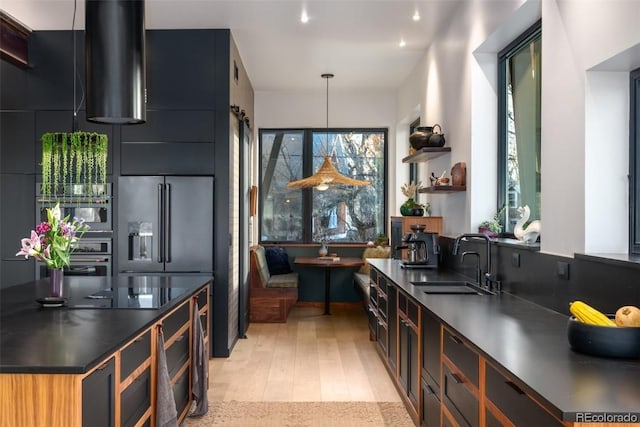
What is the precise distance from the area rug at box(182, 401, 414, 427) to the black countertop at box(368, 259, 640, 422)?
108 cm

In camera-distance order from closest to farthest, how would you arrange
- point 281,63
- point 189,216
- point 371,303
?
point 189,216, point 371,303, point 281,63

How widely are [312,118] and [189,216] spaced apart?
3.49 m

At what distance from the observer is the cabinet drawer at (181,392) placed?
131 inches

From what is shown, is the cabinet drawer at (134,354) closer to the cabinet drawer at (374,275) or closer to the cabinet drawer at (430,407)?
the cabinet drawer at (430,407)

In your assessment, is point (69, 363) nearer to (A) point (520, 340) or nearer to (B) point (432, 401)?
(A) point (520, 340)

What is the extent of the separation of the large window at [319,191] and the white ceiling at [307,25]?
1576 mm

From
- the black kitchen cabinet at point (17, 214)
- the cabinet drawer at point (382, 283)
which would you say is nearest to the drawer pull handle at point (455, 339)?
the cabinet drawer at point (382, 283)

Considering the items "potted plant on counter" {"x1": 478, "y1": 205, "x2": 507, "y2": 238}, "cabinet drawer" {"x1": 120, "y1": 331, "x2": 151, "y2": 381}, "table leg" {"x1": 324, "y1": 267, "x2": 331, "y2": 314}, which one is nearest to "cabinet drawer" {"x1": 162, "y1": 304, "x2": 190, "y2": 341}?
"cabinet drawer" {"x1": 120, "y1": 331, "x2": 151, "y2": 381}

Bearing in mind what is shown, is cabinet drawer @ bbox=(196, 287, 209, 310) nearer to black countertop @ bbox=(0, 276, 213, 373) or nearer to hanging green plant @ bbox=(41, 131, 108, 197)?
black countertop @ bbox=(0, 276, 213, 373)

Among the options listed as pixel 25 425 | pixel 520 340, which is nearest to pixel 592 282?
pixel 520 340

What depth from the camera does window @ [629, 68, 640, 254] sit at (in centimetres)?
268

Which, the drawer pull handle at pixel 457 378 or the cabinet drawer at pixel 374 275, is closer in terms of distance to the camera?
the drawer pull handle at pixel 457 378

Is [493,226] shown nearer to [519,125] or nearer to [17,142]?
[519,125]

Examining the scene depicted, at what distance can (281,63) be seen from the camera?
22.3 feet
